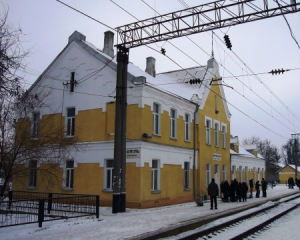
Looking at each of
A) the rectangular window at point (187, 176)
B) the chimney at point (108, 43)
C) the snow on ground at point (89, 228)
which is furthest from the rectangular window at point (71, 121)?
the snow on ground at point (89, 228)

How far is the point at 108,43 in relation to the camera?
25.0 m

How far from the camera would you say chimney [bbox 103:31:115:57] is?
81.4 feet

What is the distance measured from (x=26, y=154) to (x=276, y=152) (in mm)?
104891

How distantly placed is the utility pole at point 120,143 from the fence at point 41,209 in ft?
6.36

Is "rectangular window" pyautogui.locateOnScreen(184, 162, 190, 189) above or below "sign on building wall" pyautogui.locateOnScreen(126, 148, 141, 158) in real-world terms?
below

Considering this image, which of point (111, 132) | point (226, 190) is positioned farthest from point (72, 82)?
point (226, 190)

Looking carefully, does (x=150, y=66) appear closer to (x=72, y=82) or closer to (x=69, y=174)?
(x=72, y=82)

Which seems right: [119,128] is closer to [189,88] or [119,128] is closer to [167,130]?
[167,130]

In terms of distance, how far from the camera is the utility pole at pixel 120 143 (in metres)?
16.3

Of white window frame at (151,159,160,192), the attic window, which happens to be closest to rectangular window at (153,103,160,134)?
white window frame at (151,159,160,192)

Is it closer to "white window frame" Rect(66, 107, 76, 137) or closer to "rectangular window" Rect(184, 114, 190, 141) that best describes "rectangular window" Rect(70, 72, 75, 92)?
"white window frame" Rect(66, 107, 76, 137)

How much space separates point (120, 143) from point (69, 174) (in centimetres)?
677

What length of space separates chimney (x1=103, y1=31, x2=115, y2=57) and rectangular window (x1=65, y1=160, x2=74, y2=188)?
8.26 meters

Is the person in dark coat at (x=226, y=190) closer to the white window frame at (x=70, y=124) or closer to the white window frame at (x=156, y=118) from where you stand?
the white window frame at (x=156, y=118)
